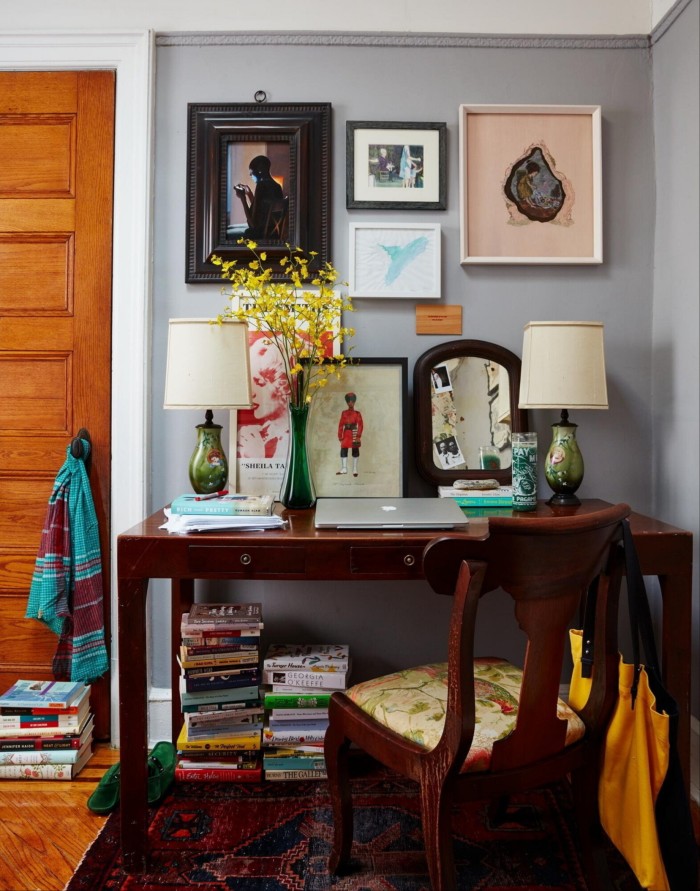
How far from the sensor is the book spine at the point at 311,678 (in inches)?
81.6

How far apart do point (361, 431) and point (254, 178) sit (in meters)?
0.90

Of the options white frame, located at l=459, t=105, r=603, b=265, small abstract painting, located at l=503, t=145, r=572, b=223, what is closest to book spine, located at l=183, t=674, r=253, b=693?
white frame, located at l=459, t=105, r=603, b=265

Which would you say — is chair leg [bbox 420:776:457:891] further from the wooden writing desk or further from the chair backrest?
the wooden writing desk

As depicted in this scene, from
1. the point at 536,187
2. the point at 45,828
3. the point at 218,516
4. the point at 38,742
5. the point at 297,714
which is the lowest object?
the point at 45,828

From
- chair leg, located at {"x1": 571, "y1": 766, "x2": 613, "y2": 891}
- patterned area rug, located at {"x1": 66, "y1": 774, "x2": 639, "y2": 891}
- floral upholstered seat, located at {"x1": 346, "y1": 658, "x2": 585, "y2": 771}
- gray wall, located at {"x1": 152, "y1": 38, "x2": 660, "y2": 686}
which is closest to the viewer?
floral upholstered seat, located at {"x1": 346, "y1": 658, "x2": 585, "y2": 771}

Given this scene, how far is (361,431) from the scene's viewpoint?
226 centimetres

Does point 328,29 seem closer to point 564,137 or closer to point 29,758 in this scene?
point 564,137

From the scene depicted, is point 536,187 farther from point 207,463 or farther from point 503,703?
point 503,703

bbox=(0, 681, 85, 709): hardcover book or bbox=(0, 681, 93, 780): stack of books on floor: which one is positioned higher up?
bbox=(0, 681, 85, 709): hardcover book

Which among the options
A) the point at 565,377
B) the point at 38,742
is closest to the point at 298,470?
the point at 565,377

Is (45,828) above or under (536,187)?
under

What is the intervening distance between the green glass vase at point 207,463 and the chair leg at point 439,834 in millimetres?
1054

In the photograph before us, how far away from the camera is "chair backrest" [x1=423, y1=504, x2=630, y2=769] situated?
1.25 m

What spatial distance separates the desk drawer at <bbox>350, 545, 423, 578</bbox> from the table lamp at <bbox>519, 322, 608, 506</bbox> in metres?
0.61
